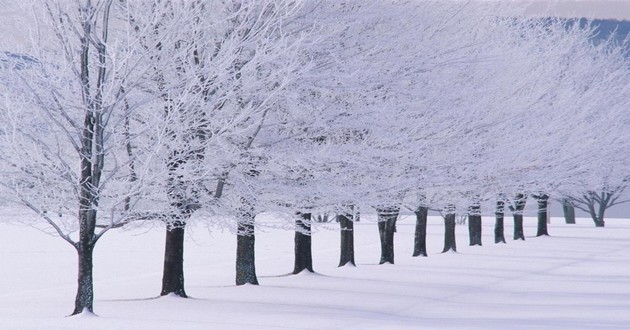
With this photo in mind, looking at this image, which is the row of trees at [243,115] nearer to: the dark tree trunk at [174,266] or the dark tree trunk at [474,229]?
the dark tree trunk at [174,266]

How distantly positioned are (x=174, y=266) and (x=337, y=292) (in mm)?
3149

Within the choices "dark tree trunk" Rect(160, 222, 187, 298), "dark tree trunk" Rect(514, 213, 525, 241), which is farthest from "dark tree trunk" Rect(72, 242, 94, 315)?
"dark tree trunk" Rect(514, 213, 525, 241)

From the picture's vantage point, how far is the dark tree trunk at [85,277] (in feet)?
47.0

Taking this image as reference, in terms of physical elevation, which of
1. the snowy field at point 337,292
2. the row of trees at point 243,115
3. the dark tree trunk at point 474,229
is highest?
the row of trees at point 243,115

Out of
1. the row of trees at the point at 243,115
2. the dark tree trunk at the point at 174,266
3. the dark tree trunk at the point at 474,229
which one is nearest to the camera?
the row of trees at the point at 243,115

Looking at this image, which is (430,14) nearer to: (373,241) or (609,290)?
(609,290)

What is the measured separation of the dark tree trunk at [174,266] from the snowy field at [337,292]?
325 millimetres

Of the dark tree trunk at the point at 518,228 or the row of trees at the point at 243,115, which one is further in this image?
the dark tree trunk at the point at 518,228

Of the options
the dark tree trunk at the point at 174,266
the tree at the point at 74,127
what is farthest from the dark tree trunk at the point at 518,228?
the tree at the point at 74,127

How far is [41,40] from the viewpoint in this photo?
15438mm

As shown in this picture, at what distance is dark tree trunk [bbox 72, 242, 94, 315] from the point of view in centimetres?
1433

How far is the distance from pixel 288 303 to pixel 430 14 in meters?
8.05

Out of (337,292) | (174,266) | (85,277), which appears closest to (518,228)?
(337,292)

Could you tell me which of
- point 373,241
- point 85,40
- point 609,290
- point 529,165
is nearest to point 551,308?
point 609,290
